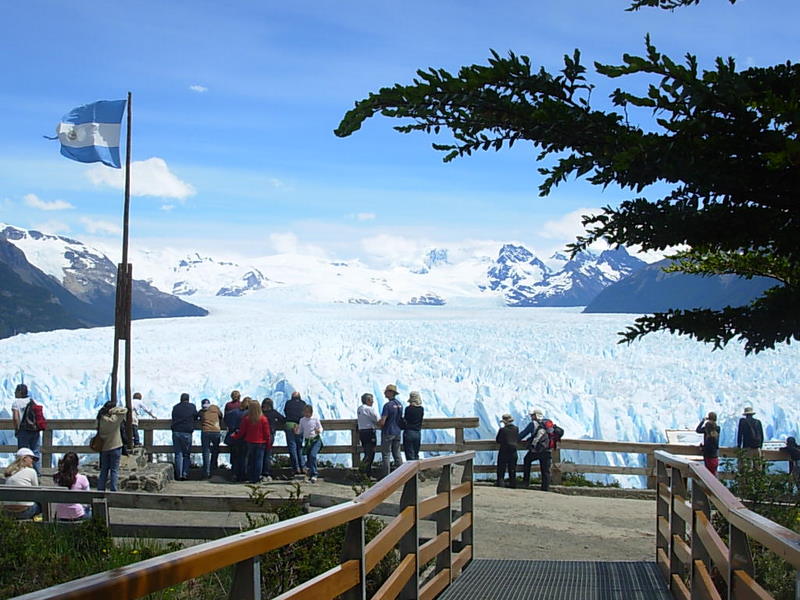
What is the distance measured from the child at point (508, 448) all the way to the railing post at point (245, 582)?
44.9 ft

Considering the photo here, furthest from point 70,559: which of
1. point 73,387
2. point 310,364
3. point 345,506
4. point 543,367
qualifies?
point 543,367

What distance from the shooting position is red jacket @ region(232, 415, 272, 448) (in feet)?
52.2

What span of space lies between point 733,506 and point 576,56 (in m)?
2.20

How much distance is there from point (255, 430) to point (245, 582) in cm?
1262

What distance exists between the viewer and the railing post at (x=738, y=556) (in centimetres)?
443

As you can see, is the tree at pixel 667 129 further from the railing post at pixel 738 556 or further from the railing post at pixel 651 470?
Result: the railing post at pixel 651 470

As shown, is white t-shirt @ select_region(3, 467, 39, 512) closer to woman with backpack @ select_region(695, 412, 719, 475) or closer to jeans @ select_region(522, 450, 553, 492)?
jeans @ select_region(522, 450, 553, 492)

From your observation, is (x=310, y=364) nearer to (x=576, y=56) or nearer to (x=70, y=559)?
(x=70, y=559)

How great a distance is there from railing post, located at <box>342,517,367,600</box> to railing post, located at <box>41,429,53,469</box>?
14.2m

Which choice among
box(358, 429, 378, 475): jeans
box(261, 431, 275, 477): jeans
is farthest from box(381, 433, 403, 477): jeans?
box(261, 431, 275, 477): jeans

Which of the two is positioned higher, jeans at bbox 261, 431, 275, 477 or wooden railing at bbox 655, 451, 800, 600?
wooden railing at bbox 655, 451, 800, 600

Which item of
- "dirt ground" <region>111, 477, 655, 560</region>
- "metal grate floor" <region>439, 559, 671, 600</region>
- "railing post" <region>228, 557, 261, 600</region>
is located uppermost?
"railing post" <region>228, 557, 261, 600</region>

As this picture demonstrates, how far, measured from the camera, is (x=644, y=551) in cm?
1184

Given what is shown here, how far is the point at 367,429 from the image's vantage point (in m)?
17.0
